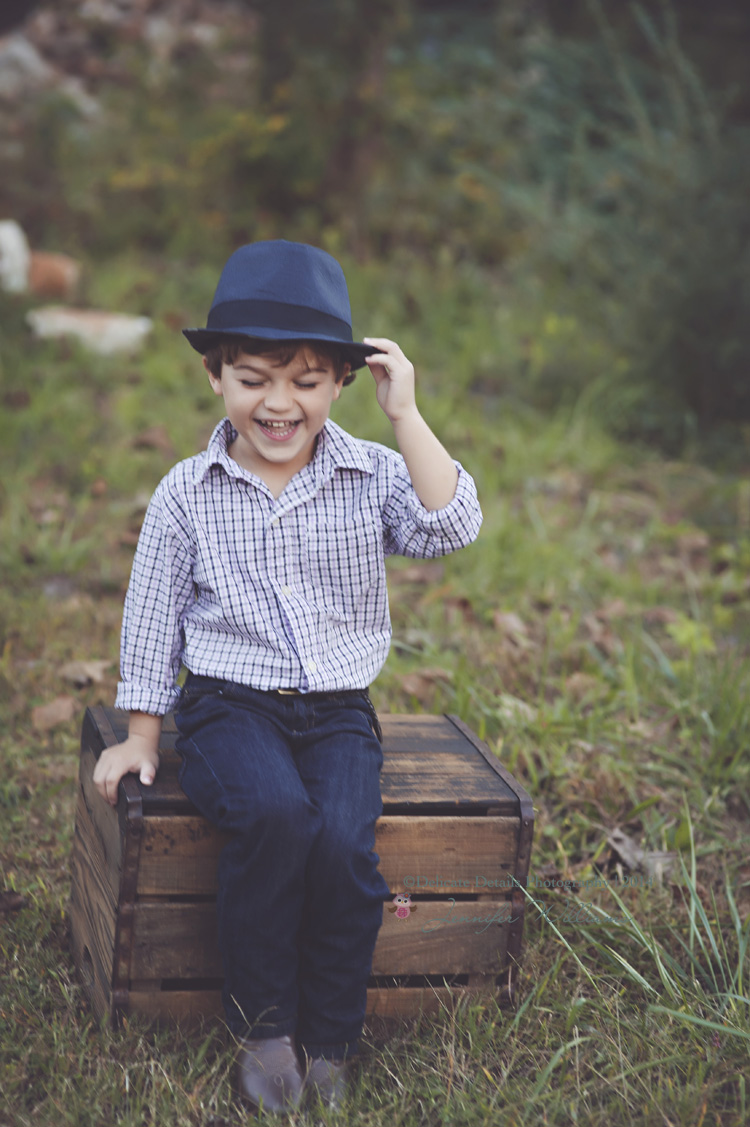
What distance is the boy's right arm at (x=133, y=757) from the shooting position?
1824 millimetres

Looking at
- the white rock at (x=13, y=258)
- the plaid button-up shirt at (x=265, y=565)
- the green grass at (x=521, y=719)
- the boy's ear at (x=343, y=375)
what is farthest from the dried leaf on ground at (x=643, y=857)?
the white rock at (x=13, y=258)

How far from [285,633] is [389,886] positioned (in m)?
0.47

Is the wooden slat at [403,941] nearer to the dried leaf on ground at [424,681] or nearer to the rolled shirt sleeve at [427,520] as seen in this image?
the rolled shirt sleeve at [427,520]

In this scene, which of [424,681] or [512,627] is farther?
[512,627]

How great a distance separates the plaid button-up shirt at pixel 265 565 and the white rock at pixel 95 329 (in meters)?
3.62

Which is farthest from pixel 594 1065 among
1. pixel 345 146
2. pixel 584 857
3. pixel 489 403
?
pixel 345 146

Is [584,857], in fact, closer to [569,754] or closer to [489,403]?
[569,754]

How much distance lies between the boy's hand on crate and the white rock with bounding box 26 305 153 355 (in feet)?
12.4

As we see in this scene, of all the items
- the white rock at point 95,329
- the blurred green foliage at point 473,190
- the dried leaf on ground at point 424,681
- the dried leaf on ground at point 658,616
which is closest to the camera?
the dried leaf on ground at point 424,681

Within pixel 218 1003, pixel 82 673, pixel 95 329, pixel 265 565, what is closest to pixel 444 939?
pixel 218 1003

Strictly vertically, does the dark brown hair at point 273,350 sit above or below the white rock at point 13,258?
below

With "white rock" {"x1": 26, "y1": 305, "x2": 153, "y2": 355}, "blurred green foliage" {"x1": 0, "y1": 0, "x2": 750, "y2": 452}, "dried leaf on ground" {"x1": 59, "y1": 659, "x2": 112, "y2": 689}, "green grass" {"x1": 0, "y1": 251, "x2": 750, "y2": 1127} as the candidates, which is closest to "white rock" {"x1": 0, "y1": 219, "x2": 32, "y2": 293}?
"white rock" {"x1": 26, "y1": 305, "x2": 153, "y2": 355}

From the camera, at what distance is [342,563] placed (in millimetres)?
2002

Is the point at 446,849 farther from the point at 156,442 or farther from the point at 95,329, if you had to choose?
the point at 95,329
